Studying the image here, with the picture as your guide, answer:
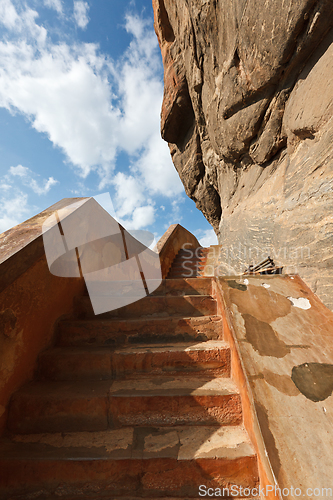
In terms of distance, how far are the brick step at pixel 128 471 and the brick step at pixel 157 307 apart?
45.7 inches

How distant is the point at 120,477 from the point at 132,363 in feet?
2.15

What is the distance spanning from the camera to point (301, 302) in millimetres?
1954

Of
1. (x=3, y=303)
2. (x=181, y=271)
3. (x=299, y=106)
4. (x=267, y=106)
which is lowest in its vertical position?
(x=3, y=303)

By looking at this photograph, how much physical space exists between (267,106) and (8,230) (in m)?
4.44

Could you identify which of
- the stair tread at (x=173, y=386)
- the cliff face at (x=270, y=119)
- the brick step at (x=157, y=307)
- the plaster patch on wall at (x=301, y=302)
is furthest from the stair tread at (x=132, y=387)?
the cliff face at (x=270, y=119)

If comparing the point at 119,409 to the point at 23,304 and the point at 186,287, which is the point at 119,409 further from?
the point at 186,287

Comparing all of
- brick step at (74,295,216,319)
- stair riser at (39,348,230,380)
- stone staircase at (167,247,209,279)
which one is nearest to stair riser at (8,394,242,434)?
stair riser at (39,348,230,380)

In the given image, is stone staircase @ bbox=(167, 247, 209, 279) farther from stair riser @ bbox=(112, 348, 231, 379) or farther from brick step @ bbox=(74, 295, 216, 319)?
stair riser @ bbox=(112, 348, 231, 379)

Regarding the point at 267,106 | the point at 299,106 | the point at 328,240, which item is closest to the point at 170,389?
the point at 328,240

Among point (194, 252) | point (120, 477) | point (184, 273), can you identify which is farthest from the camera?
point (194, 252)

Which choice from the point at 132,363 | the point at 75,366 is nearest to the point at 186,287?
the point at 132,363

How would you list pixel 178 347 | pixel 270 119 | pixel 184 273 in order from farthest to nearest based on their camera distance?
pixel 184 273, pixel 270 119, pixel 178 347

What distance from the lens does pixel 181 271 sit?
5.48 meters

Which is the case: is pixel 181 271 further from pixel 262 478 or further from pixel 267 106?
pixel 262 478
